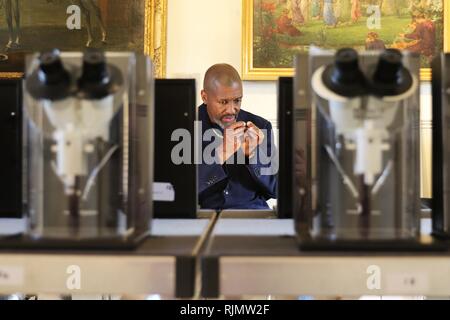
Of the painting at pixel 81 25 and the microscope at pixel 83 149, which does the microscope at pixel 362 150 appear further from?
the painting at pixel 81 25

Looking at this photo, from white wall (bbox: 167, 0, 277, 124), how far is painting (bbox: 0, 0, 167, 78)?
9 cm

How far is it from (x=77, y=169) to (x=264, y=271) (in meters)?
0.29

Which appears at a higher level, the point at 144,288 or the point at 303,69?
the point at 303,69

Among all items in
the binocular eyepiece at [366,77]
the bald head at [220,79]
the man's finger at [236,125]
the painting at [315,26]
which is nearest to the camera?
the binocular eyepiece at [366,77]

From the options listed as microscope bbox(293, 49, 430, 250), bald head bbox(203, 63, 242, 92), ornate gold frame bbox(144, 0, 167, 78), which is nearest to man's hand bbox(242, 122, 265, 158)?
bald head bbox(203, 63, 242, 92)

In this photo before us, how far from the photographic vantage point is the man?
1.99m

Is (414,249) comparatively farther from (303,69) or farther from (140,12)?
(140,12)

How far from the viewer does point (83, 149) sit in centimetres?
68

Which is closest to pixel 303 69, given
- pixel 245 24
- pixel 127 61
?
pixel 127 61

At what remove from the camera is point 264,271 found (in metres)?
0.63

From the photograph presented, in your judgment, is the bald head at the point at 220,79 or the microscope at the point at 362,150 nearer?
the microscope at the point at 362,150

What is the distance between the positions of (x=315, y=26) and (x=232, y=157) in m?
1.01

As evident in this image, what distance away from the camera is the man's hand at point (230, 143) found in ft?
6.66

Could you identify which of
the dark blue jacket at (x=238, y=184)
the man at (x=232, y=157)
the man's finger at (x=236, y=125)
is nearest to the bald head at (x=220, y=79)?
the man at (x=232, y=157)
